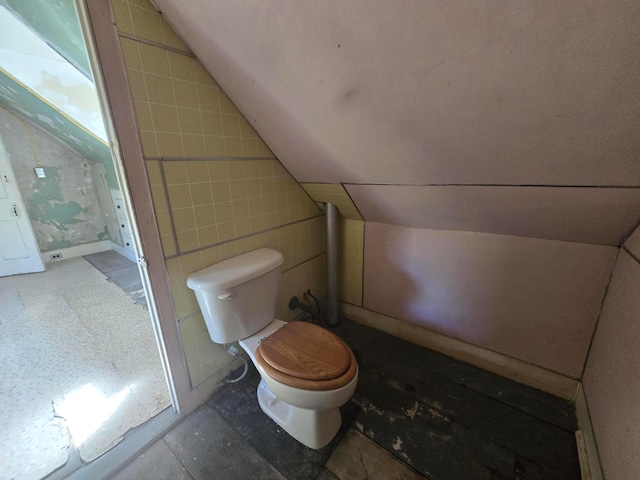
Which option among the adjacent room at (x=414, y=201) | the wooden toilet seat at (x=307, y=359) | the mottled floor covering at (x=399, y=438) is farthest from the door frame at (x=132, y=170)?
the wooden toilet seat at (x=307, y=359)

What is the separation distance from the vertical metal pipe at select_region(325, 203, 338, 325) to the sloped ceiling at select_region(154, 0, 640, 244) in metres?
0.52

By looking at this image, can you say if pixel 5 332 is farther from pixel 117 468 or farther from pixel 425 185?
pixel 425 185

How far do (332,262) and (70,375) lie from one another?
69.0 inches

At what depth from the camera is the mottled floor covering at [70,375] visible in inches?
46.1

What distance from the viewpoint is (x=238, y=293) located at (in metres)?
1.25

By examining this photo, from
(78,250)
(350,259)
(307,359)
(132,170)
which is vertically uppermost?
(132,170)

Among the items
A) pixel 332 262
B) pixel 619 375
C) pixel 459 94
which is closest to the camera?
pixel 459 94

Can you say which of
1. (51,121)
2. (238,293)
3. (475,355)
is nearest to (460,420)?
(475,355)

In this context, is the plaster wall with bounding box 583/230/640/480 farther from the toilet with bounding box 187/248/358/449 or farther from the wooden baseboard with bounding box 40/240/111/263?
the wooden baseboard with bounding box 40/240/111/263

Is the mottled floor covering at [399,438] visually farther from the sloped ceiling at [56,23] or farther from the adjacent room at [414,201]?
the sloped ceiling at [56,23]

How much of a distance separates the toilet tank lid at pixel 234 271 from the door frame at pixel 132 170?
15 cm

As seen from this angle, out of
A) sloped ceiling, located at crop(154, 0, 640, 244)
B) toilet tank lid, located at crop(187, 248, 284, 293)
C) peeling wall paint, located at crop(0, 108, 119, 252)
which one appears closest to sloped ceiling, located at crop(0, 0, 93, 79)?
sloped ceiling, located at crop(154, 0, 640, 244)

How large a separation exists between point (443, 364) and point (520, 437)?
Answer: 473mm

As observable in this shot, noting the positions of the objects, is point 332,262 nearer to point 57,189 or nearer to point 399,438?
point 399,438
